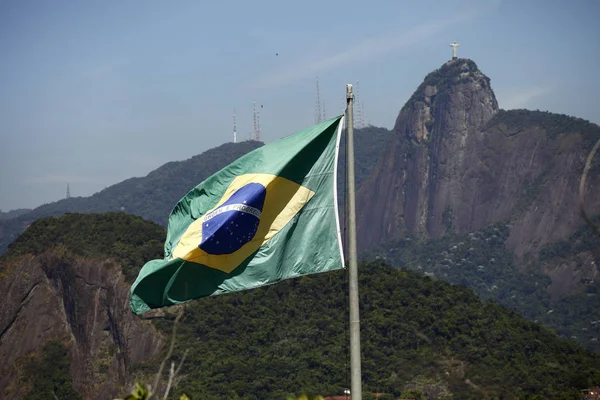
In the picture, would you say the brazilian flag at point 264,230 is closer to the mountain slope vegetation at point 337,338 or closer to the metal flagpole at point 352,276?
the metal flagpole at point 352,276

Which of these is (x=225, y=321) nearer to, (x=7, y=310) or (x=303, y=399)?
(x=7, y=310)

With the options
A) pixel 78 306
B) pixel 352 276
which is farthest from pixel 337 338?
pixel 352 276

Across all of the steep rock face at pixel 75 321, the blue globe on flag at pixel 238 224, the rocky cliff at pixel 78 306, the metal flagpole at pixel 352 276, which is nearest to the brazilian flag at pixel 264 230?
the blue globe on flag at pixel 238 224

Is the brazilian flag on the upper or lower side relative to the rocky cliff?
upper

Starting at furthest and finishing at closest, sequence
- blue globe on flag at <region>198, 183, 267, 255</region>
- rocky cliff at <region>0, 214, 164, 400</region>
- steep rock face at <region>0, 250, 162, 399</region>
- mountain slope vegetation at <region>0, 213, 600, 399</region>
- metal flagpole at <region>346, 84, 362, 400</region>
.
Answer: rocky cliff at <region>0, 214, 164, 400</region> < steep rock face at <region>0, 250, 162, 399</region> < mountain slope vegetation at <region>0, 213, 600, 399</region> < blue globe on flag at <region>198, 183, 267, 255</region> < metal flagpole at <region>346, 84, 362, 400</region>

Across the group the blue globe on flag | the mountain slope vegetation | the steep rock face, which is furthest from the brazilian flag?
the steep rock face

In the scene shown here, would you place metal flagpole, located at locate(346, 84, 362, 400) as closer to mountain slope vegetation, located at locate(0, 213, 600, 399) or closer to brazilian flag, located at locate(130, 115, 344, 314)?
brazilian flag, located at locate(130, 115, 344, 314)

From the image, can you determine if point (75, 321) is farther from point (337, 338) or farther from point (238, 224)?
point (238, 224)
